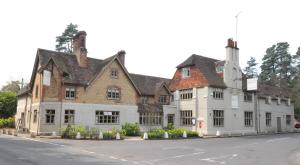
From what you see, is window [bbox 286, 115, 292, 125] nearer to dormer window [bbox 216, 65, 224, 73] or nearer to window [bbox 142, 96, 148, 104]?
dormer window [bbox 216, 65, 224, 73]

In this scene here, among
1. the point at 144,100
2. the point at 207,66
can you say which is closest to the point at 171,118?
the point at 144,100

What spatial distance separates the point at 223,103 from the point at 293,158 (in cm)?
2607

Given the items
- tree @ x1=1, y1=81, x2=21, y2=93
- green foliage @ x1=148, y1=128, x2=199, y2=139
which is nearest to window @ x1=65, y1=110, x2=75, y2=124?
green foliage @ x1=148, y1=128, x2=199, y2=139

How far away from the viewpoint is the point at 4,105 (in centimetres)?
5678

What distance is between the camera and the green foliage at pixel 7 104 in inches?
2229

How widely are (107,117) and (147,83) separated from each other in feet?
32.2

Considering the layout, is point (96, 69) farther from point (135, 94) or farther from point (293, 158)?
point (293, 158)

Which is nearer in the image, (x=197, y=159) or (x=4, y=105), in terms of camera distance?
(x=197, y=159)

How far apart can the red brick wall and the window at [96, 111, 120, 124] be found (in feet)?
35.5

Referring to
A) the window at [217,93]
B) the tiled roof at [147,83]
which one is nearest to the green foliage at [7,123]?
the tiled roof at [147,83]

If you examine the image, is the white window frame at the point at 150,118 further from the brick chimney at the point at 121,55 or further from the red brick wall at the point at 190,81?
the brick chimney at the point at 121,55

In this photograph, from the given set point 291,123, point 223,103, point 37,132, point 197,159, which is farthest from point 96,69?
point 291,123

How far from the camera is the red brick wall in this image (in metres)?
44.9

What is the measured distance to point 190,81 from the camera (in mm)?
46844
